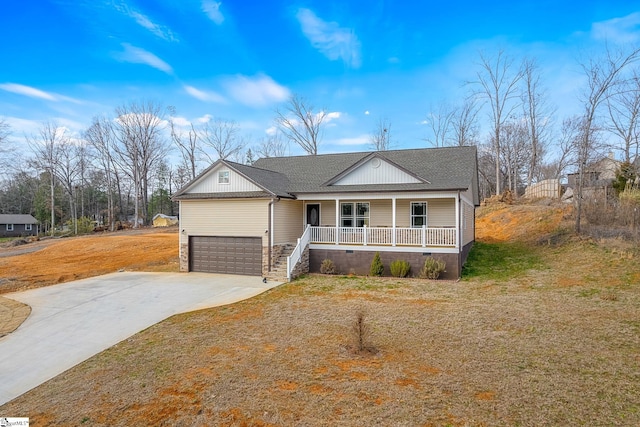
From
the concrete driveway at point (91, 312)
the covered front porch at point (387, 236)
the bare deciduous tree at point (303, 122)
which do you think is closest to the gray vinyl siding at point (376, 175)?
the covered front porch at point (387, 236)

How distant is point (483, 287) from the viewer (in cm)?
1230

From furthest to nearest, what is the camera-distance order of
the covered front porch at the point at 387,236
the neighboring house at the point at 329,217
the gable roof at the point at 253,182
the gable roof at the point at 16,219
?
1. the gable roof at the point at 16,219
2. the gable roof at the point at 253,182
3. the neighboring house at the point at 329,217
4. the covered front porch at the point at 387,236

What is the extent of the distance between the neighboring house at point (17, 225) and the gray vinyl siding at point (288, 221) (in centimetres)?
5544

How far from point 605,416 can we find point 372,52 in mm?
22654

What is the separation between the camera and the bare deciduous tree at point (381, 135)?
36781 millimetres

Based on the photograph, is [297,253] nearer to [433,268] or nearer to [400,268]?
[400,268]

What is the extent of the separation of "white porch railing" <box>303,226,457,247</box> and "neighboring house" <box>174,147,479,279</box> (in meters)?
0.04

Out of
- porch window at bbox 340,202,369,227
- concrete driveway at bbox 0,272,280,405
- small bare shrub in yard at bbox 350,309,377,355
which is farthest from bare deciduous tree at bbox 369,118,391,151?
small bare shrub in yard at bbox 350,309,377,355

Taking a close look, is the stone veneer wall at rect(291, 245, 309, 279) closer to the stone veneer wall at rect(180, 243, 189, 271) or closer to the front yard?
the front yard

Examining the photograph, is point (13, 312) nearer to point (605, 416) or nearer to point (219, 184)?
point (219, 184)

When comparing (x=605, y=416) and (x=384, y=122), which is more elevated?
(x=384, y=122)

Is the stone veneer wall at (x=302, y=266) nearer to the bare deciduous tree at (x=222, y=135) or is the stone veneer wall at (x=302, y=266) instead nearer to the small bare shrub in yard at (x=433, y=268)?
the small bare shrub in yard at (x=433, y=268)

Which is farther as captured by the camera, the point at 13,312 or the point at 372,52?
the point at 372,52

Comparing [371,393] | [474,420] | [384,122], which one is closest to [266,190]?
[371,393]
